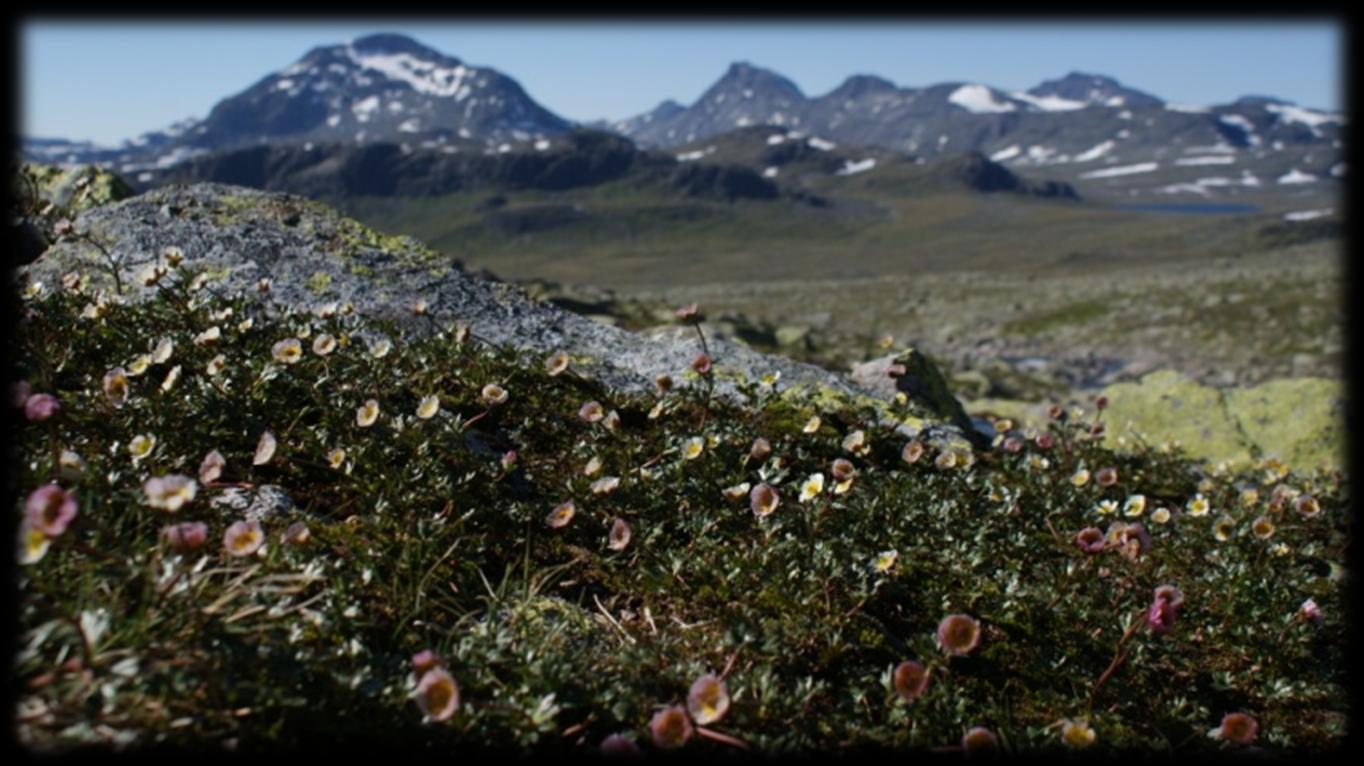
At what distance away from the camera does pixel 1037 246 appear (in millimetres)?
139750

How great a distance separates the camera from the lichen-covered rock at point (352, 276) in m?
6.11

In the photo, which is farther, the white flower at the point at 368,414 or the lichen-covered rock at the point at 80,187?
the lichen-covered rock at the point at 80,187

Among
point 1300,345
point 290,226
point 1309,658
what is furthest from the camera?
point 1300,345

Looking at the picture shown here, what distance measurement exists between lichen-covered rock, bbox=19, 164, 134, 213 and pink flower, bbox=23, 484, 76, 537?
6.39 metres

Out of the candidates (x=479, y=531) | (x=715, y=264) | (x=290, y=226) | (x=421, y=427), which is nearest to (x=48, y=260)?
(x=290, y=226)

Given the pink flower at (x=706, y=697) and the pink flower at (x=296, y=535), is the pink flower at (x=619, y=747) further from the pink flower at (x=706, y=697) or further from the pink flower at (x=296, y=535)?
the pink flower at (x=296, y=535)

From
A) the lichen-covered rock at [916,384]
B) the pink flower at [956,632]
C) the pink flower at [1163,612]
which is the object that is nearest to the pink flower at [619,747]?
the pink flower at [956,632]

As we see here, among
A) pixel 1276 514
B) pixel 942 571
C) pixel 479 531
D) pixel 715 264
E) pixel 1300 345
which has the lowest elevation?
pixel 715 264

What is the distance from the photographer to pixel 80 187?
28.0 feet

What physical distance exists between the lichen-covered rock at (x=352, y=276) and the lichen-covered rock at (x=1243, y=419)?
246 inches

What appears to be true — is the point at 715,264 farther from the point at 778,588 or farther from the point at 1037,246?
the point at 778,588

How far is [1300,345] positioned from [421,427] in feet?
148

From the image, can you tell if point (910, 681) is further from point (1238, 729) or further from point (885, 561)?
point (1238, 729)

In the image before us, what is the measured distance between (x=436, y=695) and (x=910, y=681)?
1.50m
